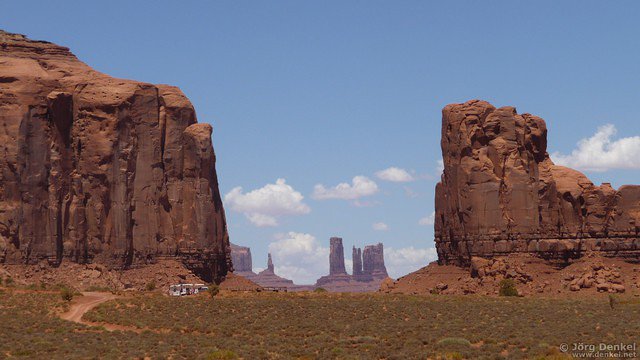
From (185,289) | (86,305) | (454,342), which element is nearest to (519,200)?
(185,289)

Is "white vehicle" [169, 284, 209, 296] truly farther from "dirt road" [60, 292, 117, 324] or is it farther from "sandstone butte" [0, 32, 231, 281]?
"sandstone butte" [0, 32, 231, 281]

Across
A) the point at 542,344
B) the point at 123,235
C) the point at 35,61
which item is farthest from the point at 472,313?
the point at 35,61

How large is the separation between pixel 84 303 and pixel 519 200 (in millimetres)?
40697

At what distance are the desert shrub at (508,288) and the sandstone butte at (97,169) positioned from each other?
31.5 m

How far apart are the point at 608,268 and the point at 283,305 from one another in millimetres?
33104

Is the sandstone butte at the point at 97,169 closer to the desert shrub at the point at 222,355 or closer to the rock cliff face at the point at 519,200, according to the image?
the rock cliff face at the point at 519,200

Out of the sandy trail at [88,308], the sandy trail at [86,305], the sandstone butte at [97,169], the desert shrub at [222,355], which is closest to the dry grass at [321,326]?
the desert shrub at [222,355]

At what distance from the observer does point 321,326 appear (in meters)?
68.9

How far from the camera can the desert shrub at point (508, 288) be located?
303 ft

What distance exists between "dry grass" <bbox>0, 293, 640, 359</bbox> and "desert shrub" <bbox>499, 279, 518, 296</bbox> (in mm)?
3720

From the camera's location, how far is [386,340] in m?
61.2

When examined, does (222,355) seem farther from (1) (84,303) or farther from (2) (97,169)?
(2) (97,169)

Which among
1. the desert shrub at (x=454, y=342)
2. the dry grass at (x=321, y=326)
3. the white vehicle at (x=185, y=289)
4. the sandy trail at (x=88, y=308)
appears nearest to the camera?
the dry grass at (x=321, y=326)

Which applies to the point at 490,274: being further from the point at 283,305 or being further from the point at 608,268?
the point at 283,305
